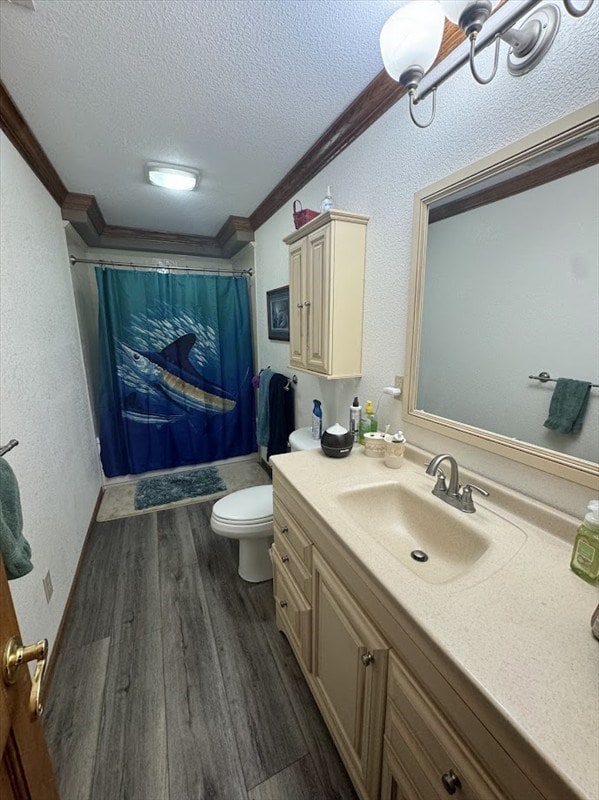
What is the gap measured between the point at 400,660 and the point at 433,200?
1385 millimetres

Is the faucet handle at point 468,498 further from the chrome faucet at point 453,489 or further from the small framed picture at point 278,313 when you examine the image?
the small framed picture at point 278,313

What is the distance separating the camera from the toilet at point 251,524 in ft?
5.70

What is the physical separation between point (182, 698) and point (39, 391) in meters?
1.49

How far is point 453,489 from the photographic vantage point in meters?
1.05

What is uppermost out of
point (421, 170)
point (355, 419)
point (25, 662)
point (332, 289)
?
point (421, 170)

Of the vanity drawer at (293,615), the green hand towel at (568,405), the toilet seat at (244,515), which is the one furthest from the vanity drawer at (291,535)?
the green hand towel at (568,405)

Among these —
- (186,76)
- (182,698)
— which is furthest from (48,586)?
(186,76)

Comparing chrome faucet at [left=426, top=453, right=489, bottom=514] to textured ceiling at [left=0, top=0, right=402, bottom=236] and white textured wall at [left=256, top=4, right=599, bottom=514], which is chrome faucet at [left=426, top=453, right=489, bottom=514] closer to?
white textured wall at [left=256, top=4, right=599, bottom=514]

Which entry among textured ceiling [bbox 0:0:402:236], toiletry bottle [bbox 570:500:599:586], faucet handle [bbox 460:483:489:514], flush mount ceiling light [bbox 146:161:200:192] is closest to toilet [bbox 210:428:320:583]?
faucet handle [bbox 460:483:489:514]

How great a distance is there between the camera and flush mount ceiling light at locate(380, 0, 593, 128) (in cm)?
77

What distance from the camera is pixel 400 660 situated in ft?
2.29

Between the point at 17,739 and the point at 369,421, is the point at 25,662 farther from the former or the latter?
the point at 369,421

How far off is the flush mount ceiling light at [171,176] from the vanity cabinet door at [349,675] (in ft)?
7.42

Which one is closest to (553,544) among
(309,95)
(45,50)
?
(309,95)
